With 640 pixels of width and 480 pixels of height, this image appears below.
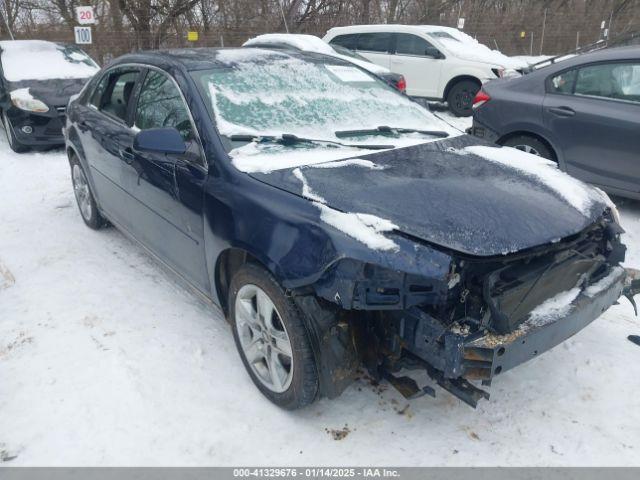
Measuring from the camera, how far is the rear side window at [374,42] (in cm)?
1075

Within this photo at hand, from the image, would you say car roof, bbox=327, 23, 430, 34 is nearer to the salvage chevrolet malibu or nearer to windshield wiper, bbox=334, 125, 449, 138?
Answer: the salvage chevrolet malibu

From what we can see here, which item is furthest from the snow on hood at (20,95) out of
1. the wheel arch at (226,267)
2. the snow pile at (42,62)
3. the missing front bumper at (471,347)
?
the missing front bumper at (471,347)

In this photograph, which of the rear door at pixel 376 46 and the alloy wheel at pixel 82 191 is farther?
the rear door at pixel 376 46

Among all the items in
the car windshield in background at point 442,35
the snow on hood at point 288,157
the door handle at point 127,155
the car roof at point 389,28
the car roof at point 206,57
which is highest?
the car roof at point 389,28

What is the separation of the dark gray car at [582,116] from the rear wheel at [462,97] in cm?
431

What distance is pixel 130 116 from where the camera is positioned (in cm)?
370

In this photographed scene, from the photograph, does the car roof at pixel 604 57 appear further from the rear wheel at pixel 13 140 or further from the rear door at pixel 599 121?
the rear wheel at pixel 13 140

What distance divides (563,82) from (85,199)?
4757 mm

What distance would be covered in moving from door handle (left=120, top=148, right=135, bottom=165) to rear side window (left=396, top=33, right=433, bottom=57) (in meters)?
8.05

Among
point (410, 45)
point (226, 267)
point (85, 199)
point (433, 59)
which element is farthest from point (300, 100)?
point (410, 45)

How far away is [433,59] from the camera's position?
33.2 ft

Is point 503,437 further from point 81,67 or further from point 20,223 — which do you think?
point 81,67

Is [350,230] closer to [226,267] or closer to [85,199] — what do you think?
[226,267]

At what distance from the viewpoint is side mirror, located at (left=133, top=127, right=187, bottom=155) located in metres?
2.86
